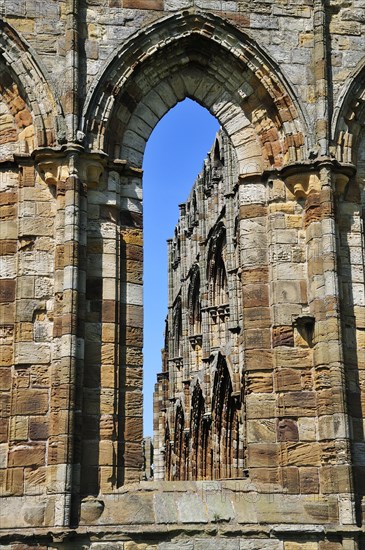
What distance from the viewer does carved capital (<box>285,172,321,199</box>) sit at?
34.2ft

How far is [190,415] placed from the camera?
105 ft

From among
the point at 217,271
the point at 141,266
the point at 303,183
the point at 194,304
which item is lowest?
the point at 141,266

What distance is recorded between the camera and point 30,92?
33.6 ft

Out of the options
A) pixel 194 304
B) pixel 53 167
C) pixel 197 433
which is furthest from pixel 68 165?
pixel 194 304

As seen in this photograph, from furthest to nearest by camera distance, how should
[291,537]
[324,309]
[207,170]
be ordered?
[207,170] < [324,309] < [291,537]

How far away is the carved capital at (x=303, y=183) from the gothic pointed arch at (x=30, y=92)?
2523mm

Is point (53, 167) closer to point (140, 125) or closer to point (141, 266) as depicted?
point (140, 125)

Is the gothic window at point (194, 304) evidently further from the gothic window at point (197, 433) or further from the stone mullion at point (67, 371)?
the stone mullion at point (67, 371)

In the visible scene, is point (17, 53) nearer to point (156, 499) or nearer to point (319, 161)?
point (319, 161)

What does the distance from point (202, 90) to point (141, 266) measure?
228 cm

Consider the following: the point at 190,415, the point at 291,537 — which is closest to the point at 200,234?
the point at 190,415

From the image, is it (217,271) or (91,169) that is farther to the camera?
(217,271)

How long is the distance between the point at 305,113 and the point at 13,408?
4460 millimetres

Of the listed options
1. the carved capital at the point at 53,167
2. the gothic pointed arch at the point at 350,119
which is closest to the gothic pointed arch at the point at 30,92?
the carved capital at the point at 53,167
